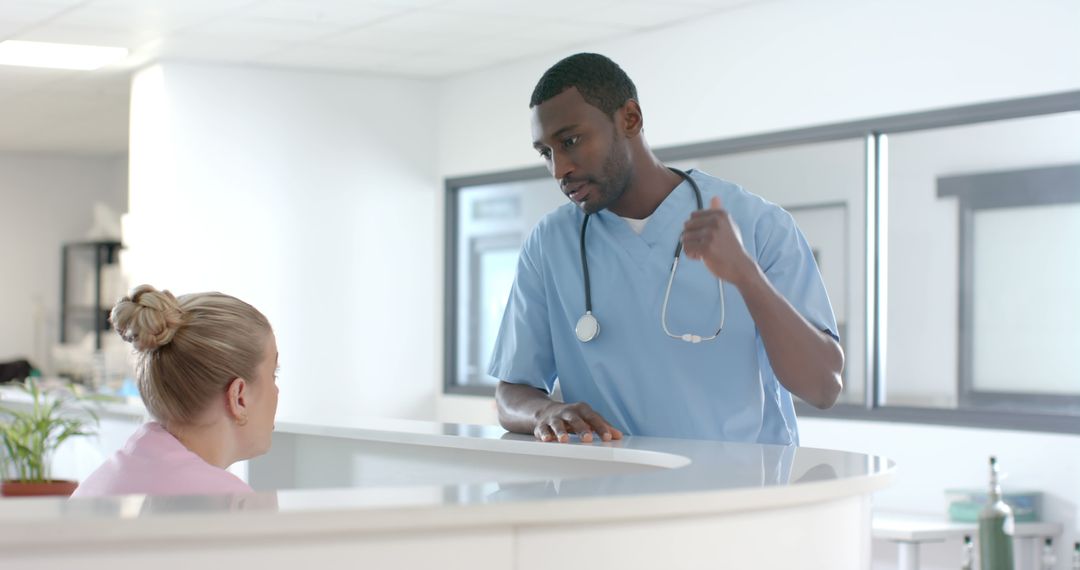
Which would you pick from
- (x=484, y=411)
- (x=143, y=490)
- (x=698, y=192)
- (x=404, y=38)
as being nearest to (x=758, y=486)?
(x=143, y=490)

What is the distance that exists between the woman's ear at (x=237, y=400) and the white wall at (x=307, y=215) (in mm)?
4874

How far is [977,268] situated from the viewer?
5.14 metres

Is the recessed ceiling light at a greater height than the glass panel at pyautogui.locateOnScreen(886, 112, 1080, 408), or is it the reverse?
the recessed ceiling light

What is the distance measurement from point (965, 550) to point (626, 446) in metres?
2.76

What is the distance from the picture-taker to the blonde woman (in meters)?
1.66

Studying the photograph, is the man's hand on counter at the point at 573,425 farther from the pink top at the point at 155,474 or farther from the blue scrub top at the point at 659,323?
the pink top at the point at 155,474

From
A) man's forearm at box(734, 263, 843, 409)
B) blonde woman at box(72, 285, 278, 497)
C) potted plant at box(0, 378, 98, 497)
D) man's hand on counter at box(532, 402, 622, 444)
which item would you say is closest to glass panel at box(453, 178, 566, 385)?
potted plant at box(0, 378, 98, 497)

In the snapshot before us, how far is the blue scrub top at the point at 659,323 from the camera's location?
2039mm

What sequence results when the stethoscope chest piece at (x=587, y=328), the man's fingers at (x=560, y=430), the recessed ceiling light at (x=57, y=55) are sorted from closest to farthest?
1. the man's fingers at (x=560, y=430)
2. the stethoscope chest piece at (x=587, y=328)
3. the recessed ceiling light at (x=57, y=55)

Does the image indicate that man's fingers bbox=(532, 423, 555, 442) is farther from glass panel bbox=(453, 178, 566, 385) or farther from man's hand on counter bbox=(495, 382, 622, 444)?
glass panel bbox=(453, 178, 566, 385)

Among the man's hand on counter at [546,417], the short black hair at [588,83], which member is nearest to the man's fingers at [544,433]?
the man's hand on counter at [546,417]

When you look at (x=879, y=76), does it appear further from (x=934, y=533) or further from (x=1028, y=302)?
(x=934, y=533)

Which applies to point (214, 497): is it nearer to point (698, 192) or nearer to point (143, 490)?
point (143, 490)

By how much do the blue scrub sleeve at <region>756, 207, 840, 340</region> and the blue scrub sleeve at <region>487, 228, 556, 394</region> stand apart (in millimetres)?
376
